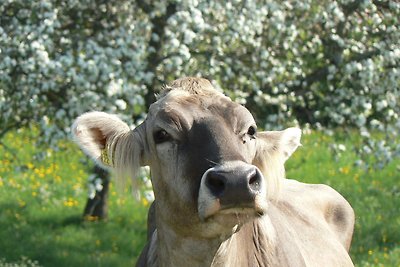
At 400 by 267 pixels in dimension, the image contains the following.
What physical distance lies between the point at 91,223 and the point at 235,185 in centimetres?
890

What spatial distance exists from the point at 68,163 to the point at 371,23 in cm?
698

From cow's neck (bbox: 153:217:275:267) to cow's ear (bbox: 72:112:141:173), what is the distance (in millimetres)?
514

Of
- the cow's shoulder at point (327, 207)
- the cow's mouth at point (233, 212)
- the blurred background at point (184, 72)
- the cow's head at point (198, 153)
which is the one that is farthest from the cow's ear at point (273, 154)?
the blurred background at point (184, 72)

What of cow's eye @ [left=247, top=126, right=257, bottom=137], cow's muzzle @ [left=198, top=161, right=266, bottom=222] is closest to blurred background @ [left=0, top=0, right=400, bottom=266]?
cow's eye @ [left=247, top=126, right=257, bottom=137]

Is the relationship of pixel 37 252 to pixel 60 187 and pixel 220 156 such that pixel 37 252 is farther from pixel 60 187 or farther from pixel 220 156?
pixel 220 156

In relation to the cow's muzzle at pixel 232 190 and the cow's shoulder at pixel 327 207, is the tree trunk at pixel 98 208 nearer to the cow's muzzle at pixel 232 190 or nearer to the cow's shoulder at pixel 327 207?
the cow's shoulder at pixel 327 207

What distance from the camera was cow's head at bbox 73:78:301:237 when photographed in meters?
4.53

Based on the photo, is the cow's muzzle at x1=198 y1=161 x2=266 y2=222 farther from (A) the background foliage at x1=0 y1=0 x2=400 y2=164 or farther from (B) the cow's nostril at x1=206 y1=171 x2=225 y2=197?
(A) the background foliage at x1=0 y1=0 x2=400 y2=164

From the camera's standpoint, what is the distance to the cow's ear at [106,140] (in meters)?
5.45

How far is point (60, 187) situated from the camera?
48.3 feet

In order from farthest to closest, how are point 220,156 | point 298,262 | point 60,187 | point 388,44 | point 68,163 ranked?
point 68,163, point 60,187, point 388,44, point 298,262, point 220,156

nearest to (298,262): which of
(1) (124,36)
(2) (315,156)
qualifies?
(1) (124,36)

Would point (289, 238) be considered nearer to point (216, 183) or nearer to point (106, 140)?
point (106, 140)

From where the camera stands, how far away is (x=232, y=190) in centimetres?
444
